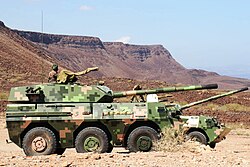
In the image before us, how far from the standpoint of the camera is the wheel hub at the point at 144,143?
Result: 14906mm

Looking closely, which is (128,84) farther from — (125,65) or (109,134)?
(125,65)

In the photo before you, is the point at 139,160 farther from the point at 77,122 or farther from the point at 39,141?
the point at 39,141

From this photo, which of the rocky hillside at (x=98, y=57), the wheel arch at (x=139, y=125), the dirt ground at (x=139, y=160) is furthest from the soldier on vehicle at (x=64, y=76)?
the rocky hillside at (x=98, y=57)

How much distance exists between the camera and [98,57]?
139875 mm

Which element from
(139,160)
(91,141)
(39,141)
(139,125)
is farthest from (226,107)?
(139,160)

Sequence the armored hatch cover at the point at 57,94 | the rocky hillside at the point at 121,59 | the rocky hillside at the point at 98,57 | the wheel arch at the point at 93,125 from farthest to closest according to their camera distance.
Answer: the rocky hillside at the point at 121,59 < the rocky hillside at the point at 98,57 < the armored hatch cover at the point at 57,94 < the wheel arch at the point at 93,125

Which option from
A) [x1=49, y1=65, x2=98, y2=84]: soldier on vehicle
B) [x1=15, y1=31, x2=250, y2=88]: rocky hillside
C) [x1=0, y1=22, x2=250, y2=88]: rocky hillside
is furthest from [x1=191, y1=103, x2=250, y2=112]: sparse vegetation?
[x1=15, y1=31, x2=250, y2=88]: rocky hillside

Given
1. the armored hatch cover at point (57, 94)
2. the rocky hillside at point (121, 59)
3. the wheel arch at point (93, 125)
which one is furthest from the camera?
Answer: the rocky hillside at point (121, 59)

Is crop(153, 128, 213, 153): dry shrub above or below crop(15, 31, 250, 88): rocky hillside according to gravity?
below

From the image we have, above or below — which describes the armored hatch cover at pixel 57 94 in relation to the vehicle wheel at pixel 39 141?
above

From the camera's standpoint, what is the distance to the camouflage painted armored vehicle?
15.0 metres

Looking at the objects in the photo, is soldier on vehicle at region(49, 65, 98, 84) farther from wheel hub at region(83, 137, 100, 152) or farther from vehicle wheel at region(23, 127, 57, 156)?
wheel hub at region(83, 137, 100, 152)

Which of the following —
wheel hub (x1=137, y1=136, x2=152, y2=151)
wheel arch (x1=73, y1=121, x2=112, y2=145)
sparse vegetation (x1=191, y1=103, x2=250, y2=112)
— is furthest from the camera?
sparse vegetation (x1=191, y1=103, x2=250, y2=112)

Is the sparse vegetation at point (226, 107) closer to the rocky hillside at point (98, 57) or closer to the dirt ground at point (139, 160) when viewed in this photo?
the dirt ground at point (139, 160)
